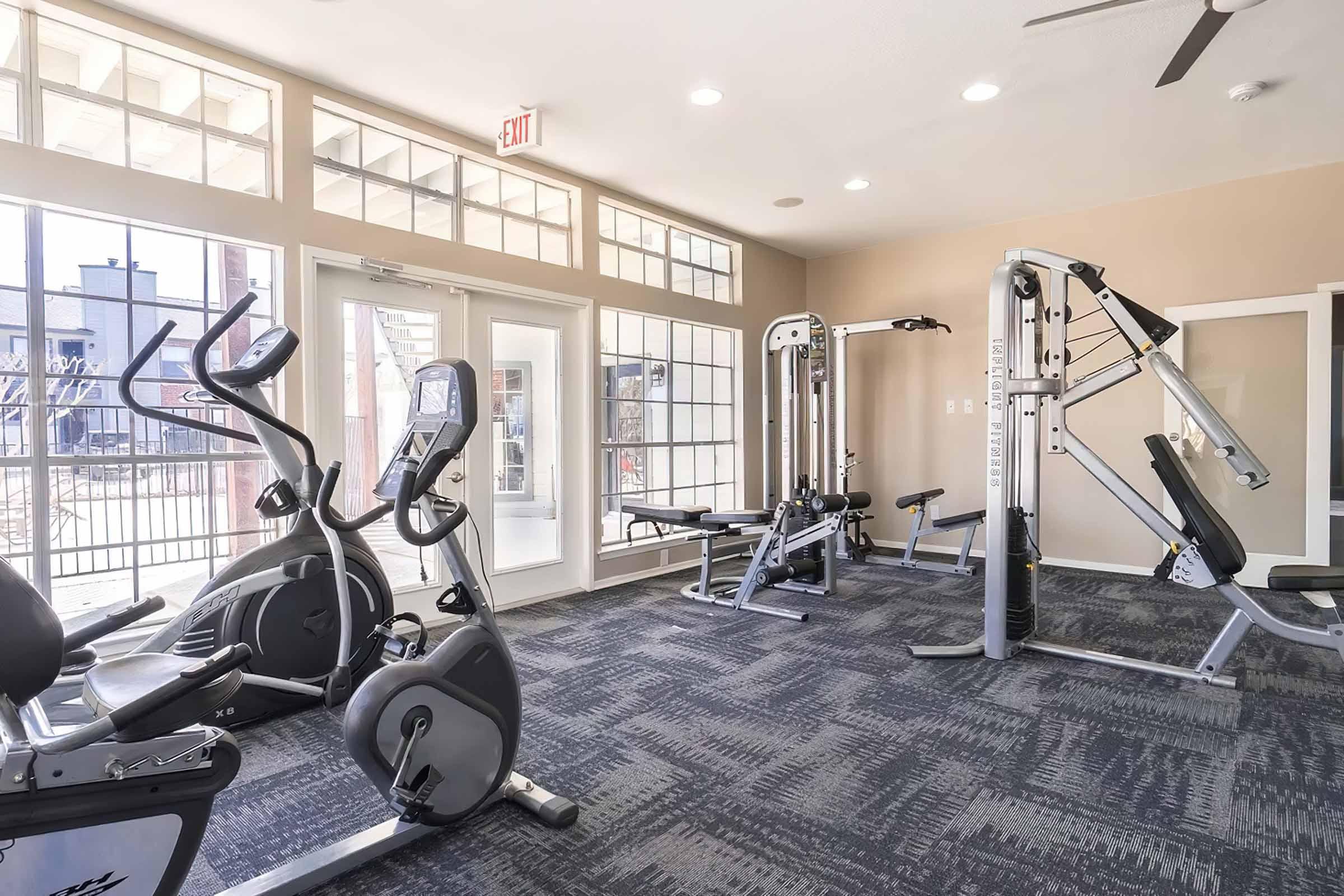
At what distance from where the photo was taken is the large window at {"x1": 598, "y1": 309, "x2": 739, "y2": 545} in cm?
523

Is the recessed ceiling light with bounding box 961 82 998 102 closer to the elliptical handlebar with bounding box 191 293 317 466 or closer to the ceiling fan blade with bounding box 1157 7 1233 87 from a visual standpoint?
the ceiling fan blade with bounding box 1157 7 1233 87

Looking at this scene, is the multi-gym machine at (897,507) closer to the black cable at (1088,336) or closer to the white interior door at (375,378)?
the black cable at (1088,336)

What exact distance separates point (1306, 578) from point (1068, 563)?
322 centimetres

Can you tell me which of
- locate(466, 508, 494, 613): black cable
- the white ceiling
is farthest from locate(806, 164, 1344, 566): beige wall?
locate(466, 508, 494, 613): black cable

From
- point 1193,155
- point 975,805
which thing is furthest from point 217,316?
point 1193,155

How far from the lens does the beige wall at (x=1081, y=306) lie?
15.7ft

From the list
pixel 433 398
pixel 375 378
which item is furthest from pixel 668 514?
pixel 433 398

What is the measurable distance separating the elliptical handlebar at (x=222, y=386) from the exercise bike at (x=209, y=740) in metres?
0.49

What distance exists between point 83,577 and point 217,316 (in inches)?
50.0

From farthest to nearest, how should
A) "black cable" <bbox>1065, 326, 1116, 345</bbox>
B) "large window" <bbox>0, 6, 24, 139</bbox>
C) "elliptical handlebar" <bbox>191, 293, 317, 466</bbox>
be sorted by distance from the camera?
"black cable" <bbox>1065, 326, 1116, 345</bbox>
"large window" <bbox>0, 6, 24, 139</bbox>
"elliptical handlebar" <bbox>191, 293, 317, 466</bbox>

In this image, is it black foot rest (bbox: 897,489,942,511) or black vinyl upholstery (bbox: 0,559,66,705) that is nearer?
black vinyl upholstery (bbox: 0,559,66,705)

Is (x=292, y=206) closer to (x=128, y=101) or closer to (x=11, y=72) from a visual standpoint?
(x=128, y=101)

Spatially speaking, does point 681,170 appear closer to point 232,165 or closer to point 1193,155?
point 232,165

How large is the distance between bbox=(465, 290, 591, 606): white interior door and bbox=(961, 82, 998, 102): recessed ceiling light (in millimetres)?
2650
